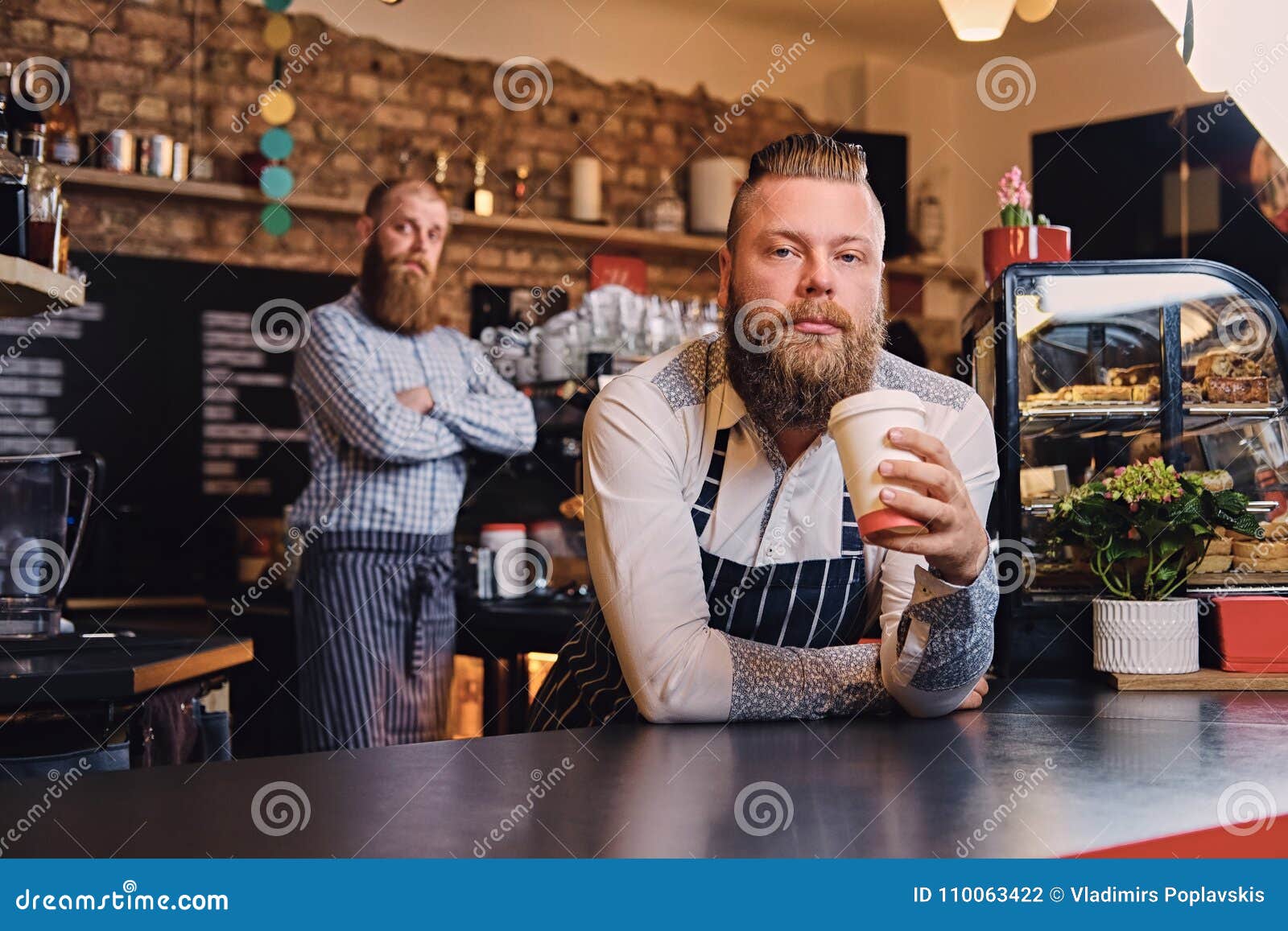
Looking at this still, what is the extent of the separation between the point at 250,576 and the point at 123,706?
349cm

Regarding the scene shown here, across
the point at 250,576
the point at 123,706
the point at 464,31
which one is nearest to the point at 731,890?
the point at 123,706

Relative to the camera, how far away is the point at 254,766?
1.37m

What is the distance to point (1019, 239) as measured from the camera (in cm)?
259

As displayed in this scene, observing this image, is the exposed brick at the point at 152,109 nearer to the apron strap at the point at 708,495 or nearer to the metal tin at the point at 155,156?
the metal tin at the point at 155,156

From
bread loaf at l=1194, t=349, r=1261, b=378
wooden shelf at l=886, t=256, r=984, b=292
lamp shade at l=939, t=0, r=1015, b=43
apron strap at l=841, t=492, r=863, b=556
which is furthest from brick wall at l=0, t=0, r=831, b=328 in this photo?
apron strap at l=841, t=492, r=863, b=556

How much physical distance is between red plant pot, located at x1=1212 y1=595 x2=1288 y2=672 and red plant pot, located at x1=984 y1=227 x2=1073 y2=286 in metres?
0.79

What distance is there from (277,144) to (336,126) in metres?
0.31

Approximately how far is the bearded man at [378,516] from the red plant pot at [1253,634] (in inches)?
89.3

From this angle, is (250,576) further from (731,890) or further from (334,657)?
(731,890)

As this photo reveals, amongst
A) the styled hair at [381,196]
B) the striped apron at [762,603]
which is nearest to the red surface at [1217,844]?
the striped apron at [762,603]

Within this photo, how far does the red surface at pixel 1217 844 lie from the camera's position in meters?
1.08

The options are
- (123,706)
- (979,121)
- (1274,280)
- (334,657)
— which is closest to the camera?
(123,706)

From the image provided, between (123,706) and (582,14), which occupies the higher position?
(582,14)

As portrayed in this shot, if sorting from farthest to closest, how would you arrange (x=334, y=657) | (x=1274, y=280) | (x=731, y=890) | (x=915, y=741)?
(x=1274, y=280)
(x=334, y=657)
(x=915, y=741)
(x=731, y=890)
